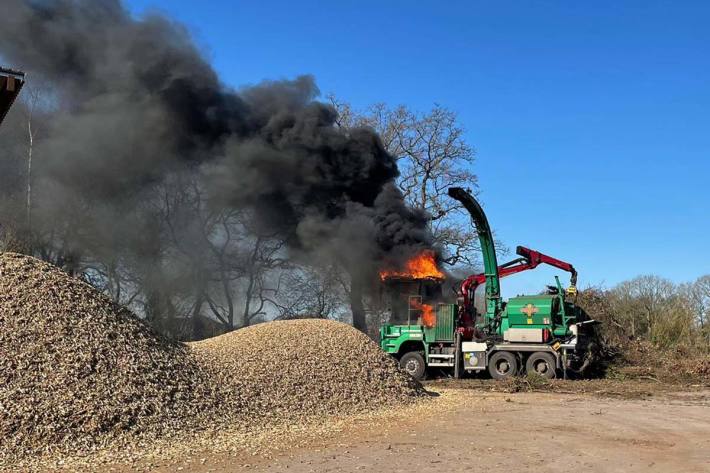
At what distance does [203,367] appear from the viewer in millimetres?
11016

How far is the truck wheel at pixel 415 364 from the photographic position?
66.7 ft

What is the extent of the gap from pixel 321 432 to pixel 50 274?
18.5 ft

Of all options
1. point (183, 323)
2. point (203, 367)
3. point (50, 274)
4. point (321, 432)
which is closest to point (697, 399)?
point (321, 432)

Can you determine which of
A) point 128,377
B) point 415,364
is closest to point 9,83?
point 128,377

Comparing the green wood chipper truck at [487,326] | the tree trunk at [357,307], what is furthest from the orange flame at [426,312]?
the tree trunk at [357,307]

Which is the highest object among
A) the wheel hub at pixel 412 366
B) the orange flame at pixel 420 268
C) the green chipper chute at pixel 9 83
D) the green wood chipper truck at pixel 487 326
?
the green chipper chute at pixel 9 83

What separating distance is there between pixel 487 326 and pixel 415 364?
262 cm

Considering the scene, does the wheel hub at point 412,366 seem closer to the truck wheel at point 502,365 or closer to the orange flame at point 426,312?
the orange flame at point 426,312

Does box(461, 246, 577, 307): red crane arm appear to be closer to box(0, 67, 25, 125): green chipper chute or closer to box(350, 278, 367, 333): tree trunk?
box(350, 278, 367, 333): tree trunk

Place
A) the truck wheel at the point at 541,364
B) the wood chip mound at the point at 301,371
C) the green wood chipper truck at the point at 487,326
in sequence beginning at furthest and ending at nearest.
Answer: the green wood chipper truck at the point at 487,326, the truck wheel at the point at 541,364, the wood chip mound at the point at 301,371

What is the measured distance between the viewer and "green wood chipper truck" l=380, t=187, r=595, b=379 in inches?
740

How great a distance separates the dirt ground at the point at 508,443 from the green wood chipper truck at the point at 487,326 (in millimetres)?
5112

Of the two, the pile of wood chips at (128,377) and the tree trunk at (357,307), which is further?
the tree trunk at (357,307)

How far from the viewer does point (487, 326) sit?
66.4ft
